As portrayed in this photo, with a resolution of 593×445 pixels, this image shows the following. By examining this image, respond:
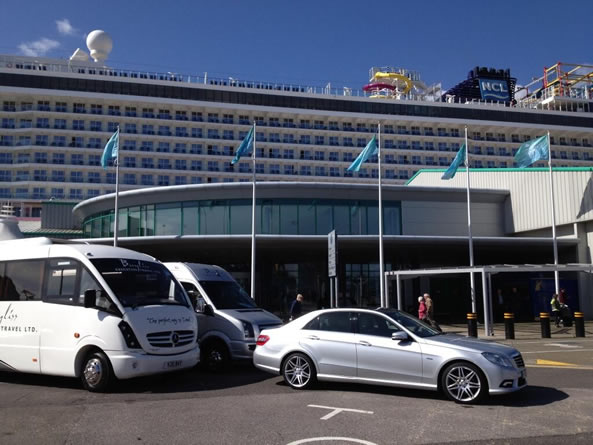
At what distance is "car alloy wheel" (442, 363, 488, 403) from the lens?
26.5 feet

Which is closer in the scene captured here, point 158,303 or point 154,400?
point 154,400

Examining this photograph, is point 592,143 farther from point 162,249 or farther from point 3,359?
point 3,359

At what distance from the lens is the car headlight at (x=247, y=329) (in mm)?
11406

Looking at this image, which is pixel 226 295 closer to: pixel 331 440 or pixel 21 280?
pixel 21 280

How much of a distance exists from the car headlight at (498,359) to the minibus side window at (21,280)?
7.93 metres

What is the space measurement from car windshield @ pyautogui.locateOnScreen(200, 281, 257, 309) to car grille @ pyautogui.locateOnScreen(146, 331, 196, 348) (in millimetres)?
1989

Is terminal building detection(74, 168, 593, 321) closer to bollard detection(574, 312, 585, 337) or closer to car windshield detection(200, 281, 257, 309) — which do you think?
bollard detection(574, 312, 585, 337)

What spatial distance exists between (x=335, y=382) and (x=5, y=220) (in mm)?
8542

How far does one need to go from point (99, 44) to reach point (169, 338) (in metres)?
80.6

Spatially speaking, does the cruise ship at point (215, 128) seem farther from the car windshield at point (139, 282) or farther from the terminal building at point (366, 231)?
the car windshield at point (139, 282)

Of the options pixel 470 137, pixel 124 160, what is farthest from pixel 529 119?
pixel 124 160

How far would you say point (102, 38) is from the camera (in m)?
80.4

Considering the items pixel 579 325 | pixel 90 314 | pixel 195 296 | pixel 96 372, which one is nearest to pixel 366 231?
pixel 579 325

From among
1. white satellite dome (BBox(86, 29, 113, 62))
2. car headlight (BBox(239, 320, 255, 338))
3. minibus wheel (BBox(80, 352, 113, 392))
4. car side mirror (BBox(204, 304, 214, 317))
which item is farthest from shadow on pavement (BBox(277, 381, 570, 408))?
white satellite dome (BBox(86, 29, 113, 62))
